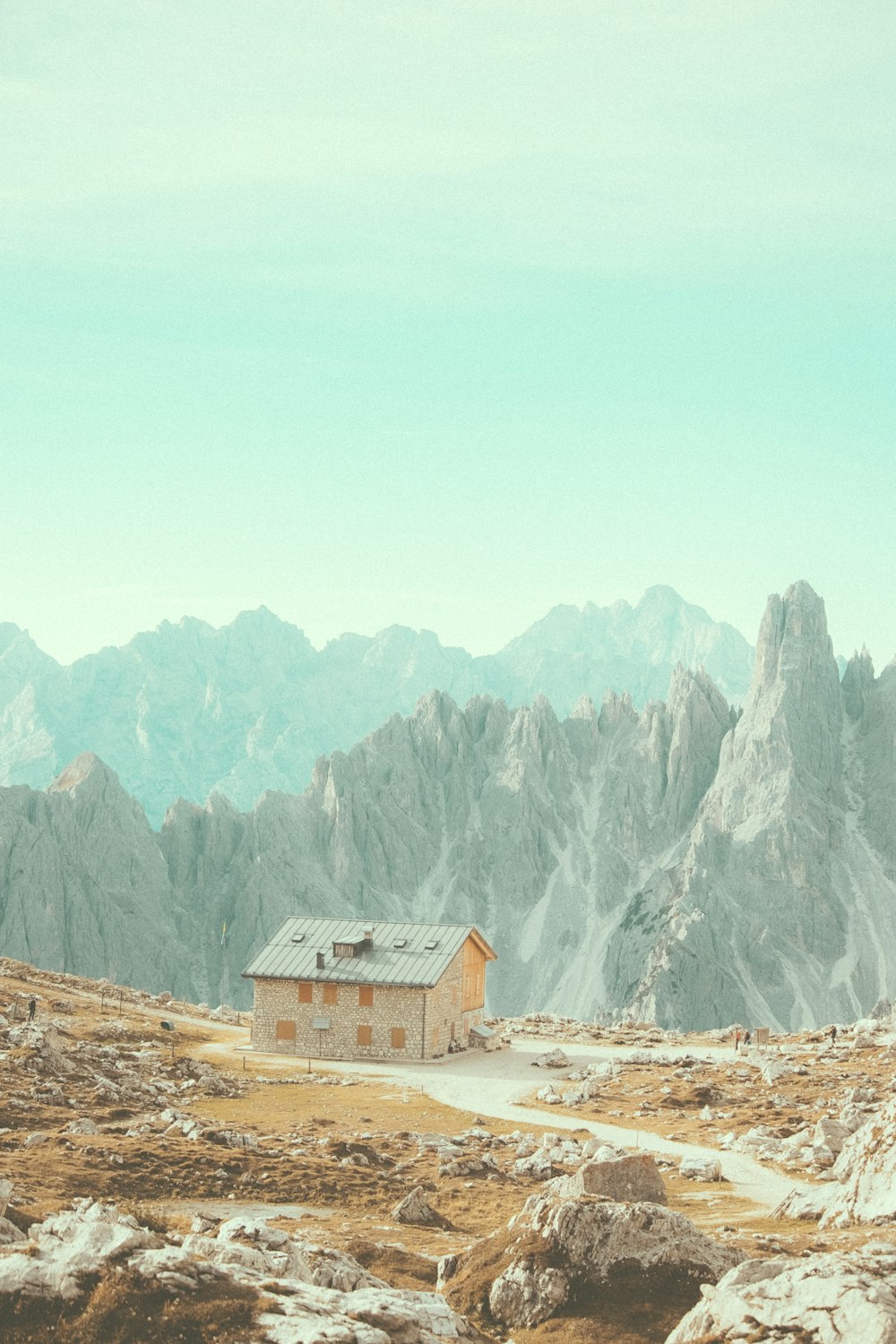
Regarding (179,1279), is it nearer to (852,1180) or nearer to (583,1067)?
(852,1180)

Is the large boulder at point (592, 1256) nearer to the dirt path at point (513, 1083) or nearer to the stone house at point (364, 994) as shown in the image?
the dirt path at point (513, 1083)

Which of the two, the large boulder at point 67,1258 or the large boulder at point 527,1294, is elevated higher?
the large boulder at point 67,1258

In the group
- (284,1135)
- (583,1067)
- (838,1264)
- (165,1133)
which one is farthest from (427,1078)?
(838,1264)

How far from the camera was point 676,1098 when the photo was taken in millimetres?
49750

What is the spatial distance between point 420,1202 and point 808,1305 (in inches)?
605

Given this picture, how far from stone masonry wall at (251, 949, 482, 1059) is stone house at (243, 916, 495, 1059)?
0.15 ft

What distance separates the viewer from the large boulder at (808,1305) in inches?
540

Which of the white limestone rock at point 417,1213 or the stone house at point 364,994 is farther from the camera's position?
the stone house at point 364,994

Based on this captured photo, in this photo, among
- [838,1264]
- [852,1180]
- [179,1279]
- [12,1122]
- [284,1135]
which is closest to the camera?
[179,1279]

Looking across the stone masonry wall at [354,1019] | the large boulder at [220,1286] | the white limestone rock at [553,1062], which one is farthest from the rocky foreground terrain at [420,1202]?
the stone masonry wall at [354,1019]

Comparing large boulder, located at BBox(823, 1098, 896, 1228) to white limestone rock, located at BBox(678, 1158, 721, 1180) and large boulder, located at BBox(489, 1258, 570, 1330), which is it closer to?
large boulder, located at BBox(489, 1258, 570, 1330)

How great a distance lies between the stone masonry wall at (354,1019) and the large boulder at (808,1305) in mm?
50021

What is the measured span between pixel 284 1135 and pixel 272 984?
2754 cm

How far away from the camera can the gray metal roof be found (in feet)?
214
